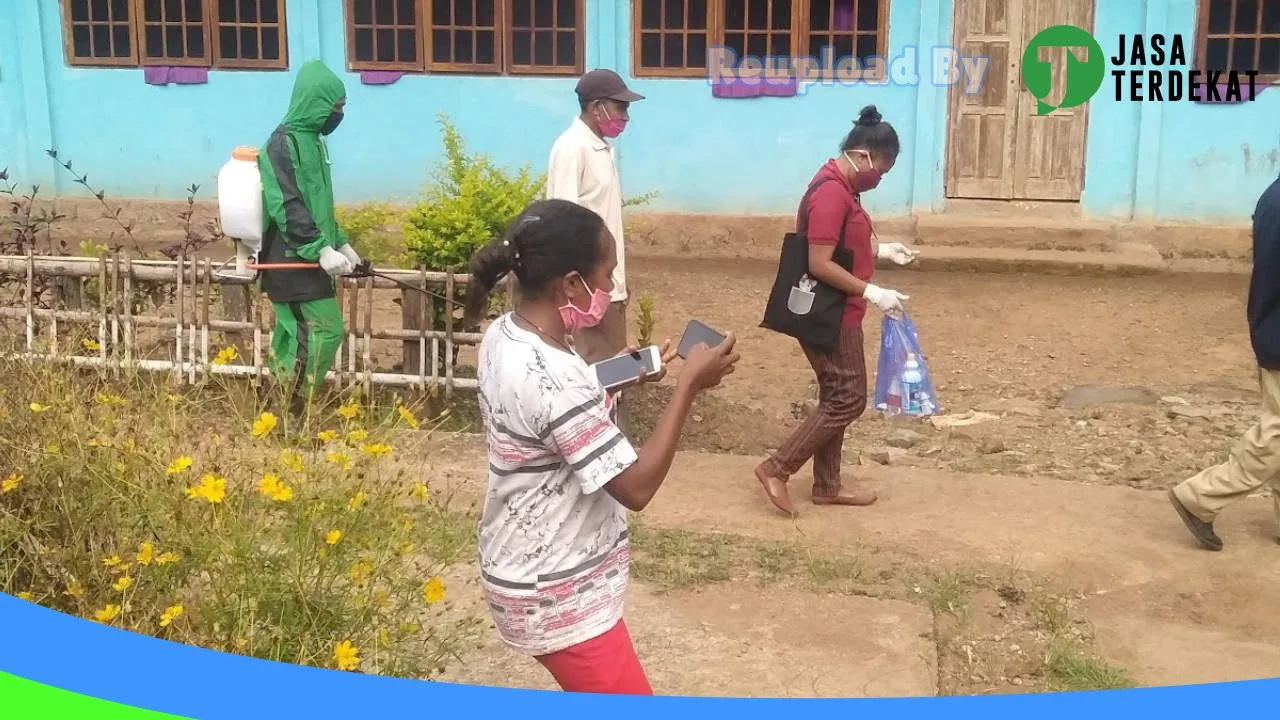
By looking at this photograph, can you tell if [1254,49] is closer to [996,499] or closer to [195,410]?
[996,499]

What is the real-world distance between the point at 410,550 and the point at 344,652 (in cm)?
41

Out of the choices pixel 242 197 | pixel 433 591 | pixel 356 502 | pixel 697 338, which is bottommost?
pixel 433 591

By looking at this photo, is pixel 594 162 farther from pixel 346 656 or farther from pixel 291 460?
pixel 346 656

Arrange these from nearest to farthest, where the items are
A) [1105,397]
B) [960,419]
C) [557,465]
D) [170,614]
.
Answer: [557,465]
[170,614]
[960,419]
[1105,397]

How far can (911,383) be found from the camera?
5.41 metres

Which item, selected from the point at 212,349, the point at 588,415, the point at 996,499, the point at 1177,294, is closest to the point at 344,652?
the point at 588,415

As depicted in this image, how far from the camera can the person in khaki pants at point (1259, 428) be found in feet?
15.6

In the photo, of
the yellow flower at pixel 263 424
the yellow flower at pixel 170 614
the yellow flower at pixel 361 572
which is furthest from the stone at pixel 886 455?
the yellow flower at pixel 170 614

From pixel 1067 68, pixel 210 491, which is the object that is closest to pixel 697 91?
pixel 1067 68

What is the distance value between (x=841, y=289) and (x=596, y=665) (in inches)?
103

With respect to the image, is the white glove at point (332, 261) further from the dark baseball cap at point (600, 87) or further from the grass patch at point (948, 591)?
the grass patch at point (948, 591)

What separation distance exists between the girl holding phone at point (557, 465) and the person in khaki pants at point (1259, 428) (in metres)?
2.89

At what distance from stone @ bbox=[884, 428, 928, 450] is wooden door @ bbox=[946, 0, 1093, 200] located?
4.75m

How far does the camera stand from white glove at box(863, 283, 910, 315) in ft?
16.5
